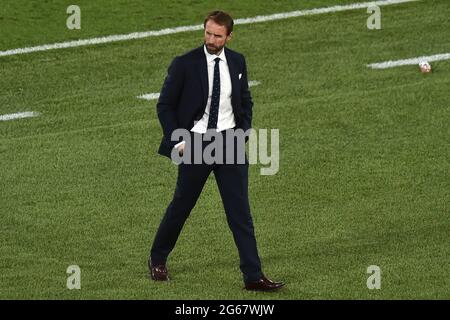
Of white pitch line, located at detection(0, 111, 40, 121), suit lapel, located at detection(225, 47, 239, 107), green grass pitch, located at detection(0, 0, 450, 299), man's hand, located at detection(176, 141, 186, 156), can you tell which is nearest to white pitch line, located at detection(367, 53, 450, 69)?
green grass pitch, located at detection(0, 0, 450, 299)

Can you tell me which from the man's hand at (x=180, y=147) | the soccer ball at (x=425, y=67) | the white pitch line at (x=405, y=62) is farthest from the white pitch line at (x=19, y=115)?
the man's hand at (x=180, y=147)

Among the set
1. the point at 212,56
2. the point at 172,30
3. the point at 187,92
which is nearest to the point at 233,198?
the point at 187,92

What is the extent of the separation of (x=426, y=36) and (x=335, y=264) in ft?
22.2

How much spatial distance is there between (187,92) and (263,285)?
4.74 feet

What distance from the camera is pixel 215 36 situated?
35.0 ft

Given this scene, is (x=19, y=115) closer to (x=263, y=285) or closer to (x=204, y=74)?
(x=204, y=74)

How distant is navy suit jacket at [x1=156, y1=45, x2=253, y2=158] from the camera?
10836mm

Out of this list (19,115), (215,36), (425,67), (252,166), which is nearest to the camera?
(215,36)

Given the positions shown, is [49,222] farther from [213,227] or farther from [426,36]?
[426,36]

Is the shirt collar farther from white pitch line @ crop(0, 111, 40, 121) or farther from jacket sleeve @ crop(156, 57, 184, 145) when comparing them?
white pitch line @ crop(0, 111, 40, 121)

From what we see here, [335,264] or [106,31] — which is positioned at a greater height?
[106,31]

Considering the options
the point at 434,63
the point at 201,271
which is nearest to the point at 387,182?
the point at 201,271

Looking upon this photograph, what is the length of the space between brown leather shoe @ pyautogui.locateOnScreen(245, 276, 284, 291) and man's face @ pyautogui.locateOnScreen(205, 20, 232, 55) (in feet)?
5.36

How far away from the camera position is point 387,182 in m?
13.6
